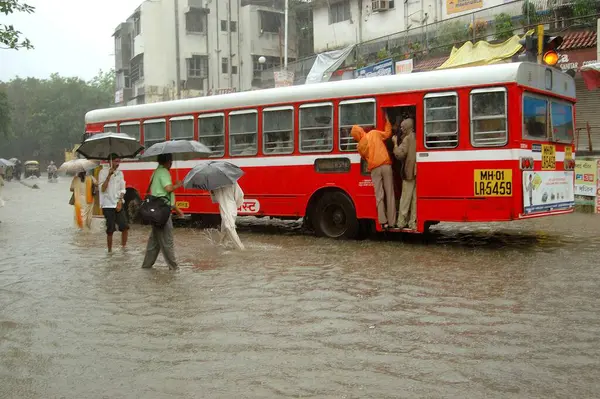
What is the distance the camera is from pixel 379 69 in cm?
2725

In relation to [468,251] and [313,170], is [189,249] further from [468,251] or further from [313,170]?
[468,251]

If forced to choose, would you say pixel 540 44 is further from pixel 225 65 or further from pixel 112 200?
pixel 225 65

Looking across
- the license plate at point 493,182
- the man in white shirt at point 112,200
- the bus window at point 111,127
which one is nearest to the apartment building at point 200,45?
the bus window at point 111,127

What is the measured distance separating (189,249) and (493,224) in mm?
7248

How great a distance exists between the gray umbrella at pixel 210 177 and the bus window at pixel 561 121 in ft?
17.7

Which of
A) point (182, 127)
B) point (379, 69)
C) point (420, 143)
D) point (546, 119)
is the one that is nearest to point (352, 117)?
point (420, 143)

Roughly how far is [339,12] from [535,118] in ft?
84.0

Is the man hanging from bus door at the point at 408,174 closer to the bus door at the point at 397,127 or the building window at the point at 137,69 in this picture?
the bus door at the point at 397,127

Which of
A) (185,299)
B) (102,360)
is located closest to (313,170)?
(185,299)

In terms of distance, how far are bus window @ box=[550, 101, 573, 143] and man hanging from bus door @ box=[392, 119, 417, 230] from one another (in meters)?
2.35

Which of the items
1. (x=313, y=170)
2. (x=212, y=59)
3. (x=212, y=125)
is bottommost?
(x=313, y=170)

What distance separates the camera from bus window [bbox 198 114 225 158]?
49.2 feet

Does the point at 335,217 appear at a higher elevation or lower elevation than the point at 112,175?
lower

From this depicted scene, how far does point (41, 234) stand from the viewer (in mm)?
15719
